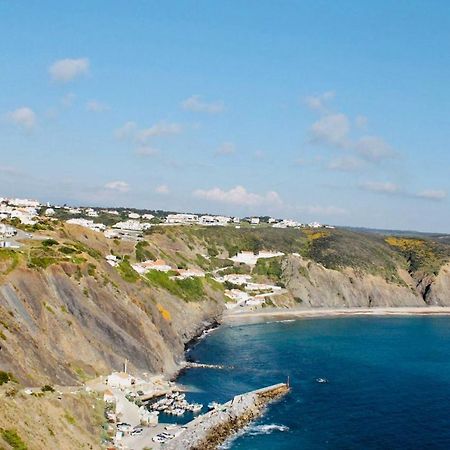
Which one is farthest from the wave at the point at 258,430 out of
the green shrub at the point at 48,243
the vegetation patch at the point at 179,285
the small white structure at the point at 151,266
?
the small white structure at the point at 151,266

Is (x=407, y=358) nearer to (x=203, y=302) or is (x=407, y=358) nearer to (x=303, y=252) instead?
(x=203, y=302)

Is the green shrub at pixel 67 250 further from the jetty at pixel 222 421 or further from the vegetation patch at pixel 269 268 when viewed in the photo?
the vegetation patch at pixel 269 268

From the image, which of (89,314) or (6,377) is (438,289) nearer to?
(89,314)

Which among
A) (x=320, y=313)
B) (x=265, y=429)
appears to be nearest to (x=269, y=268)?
(x=320, y=313)

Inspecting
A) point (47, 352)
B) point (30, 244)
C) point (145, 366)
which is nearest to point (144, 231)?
point (30, 244)

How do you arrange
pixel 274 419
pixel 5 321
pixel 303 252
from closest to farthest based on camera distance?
1. pixel 5 321
2. pixel 274 419
3. pixel 303 252

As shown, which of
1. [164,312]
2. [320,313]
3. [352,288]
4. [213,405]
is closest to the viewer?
[213,405]

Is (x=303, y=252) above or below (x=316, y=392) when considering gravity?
above
